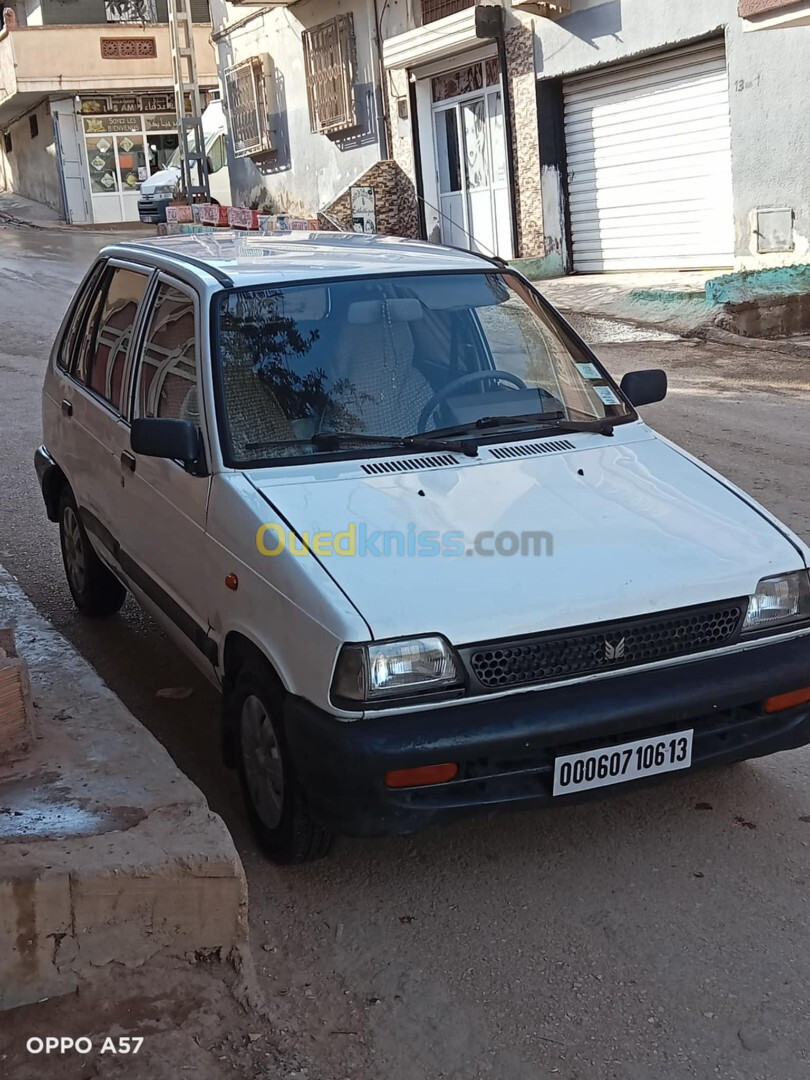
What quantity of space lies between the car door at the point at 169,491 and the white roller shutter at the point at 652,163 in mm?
11830

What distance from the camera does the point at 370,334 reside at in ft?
13.7

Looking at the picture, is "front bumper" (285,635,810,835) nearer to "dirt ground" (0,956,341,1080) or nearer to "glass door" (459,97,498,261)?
"dirt ground" (0,956,341,1080)

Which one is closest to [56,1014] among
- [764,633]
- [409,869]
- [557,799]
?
[409,869]

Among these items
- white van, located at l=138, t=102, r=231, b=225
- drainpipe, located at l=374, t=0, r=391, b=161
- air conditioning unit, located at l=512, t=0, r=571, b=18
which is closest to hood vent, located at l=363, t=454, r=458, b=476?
air conditioning unit, located at l=512, t=0, r=571, b=18

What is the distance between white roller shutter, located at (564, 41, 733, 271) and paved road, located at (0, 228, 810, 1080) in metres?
12.4

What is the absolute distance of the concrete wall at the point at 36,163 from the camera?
34531mm

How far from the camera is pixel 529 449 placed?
3.92 meters

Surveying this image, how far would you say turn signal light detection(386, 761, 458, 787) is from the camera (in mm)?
3043

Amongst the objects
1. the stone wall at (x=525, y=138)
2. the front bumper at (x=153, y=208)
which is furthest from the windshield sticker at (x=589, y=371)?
the front bumper at (x=153, y=208)

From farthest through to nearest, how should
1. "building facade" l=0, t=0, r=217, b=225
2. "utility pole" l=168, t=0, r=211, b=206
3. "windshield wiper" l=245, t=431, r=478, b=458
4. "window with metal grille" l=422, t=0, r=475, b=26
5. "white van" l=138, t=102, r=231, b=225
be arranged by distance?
"building facade" l=0, t=0, r=217, b=225 → "white van" l=138, t=102, r=231, b=225 → "utility pole" l=168, t=0, r=211, b=206 → "window with metal grille" l=422, t=0, r=475, b=26 → "windshield wiper" l=245, t=431, r=478, b=458

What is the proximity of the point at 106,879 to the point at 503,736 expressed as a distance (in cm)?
105

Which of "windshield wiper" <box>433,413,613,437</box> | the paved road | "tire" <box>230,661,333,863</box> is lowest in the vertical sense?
the paved road

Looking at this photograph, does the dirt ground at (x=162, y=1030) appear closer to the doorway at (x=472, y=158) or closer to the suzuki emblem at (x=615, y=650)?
the suzuki emblem at (x=615, y=650)

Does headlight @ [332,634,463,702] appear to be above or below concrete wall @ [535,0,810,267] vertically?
below
